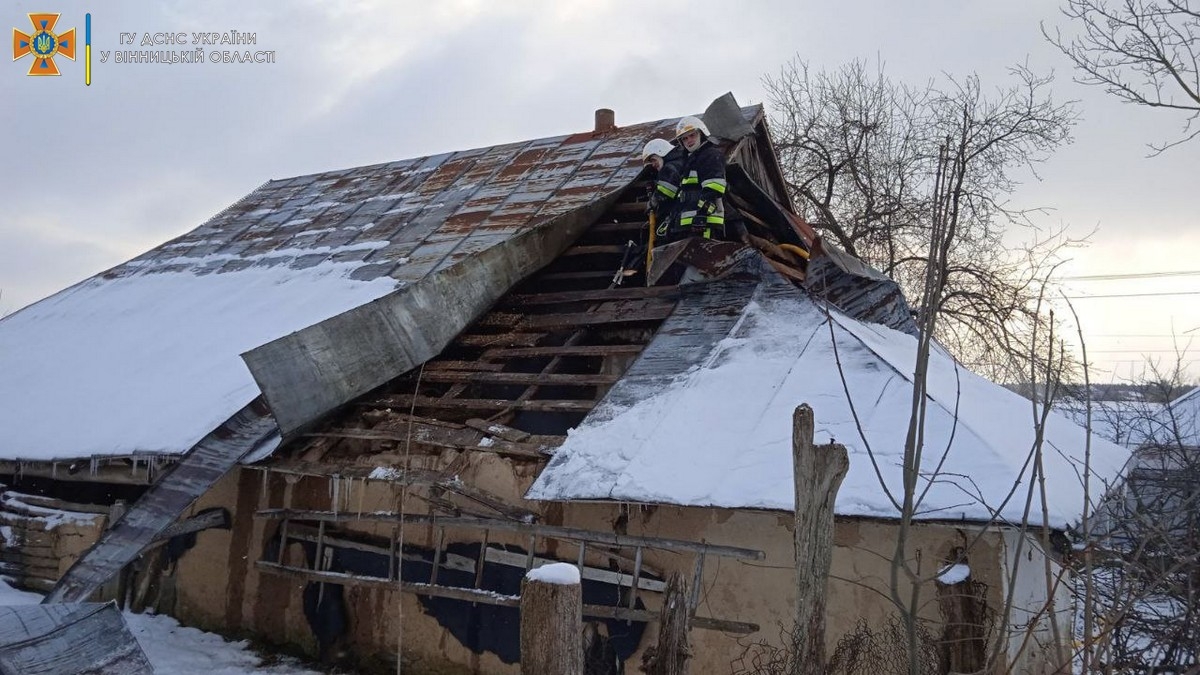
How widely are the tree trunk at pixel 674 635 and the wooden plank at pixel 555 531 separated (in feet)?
7.77

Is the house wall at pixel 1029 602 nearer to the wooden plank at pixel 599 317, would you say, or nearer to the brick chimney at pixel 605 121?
the wooden plank at pixel 599 317

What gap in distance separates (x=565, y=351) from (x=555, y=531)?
68.2 inches

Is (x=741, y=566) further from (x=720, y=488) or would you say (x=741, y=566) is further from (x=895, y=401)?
(x=895, y=401)

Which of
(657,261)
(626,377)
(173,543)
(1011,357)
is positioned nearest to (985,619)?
(626,377)

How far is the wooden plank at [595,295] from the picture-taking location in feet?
25.3

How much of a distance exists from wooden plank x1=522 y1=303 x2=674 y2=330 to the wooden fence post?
4834 mm

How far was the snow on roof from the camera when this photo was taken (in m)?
4.91

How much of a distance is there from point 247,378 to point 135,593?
2585 millimetres

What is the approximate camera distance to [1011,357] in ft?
51.1

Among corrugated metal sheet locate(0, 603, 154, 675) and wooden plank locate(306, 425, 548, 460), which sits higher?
wooden plank locate(306, 425, 548, 460)

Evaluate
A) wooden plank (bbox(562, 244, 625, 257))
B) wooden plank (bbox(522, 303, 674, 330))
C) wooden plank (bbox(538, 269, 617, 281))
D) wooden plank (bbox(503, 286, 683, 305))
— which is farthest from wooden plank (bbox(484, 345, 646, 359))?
wooden plank (bbox(562, 244, 625, 257))

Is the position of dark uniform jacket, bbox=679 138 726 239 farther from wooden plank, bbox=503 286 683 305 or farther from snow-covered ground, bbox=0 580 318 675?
snow-covered ground, bbox=0 580 318 675

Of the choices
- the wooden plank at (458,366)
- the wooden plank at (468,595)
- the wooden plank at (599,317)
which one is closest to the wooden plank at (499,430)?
the wooden plank at (458,366)

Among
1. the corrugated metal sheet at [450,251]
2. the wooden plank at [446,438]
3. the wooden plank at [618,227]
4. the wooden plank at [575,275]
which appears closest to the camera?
the wooden plank at [446,438]
